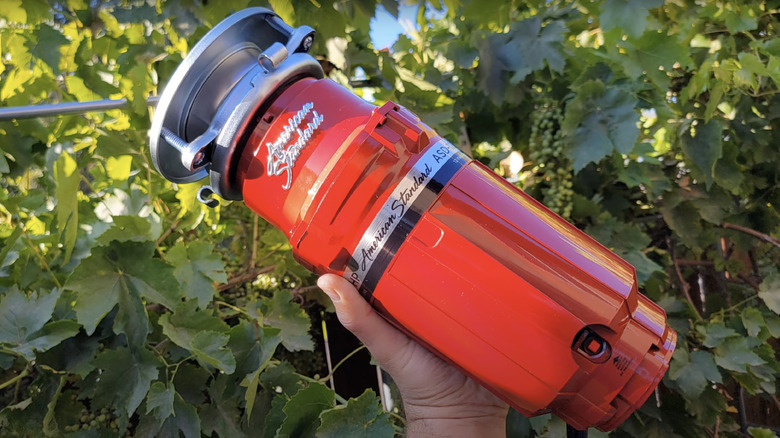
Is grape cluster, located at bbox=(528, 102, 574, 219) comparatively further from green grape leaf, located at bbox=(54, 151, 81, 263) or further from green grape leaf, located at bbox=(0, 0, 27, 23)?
green grape leaf, located at bbox=(0, 0, 27, 23)

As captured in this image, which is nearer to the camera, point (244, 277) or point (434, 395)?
point (434, 395)

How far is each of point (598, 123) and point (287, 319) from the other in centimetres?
61

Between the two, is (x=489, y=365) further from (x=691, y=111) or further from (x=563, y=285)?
(x=691, y=111)

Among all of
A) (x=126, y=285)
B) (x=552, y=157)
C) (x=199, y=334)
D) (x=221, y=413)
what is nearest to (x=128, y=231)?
(x=126, y=285)

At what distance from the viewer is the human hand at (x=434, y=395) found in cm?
82

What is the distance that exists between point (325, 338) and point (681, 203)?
2.54ft

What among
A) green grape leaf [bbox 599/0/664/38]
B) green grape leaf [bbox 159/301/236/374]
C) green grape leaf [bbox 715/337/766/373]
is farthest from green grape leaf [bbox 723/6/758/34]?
green grape leaf [bbox 159/301/236/374]

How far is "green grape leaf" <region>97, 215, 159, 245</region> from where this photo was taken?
78 centimetres

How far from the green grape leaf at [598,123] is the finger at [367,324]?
16.7 inches

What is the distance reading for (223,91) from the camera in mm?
713

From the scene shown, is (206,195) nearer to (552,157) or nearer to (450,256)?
(450,256)

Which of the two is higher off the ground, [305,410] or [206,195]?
[206,195]

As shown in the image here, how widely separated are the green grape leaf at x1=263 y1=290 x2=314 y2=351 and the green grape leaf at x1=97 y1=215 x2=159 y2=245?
208 mm

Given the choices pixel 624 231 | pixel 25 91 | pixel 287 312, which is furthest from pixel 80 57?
pixel 624 231
